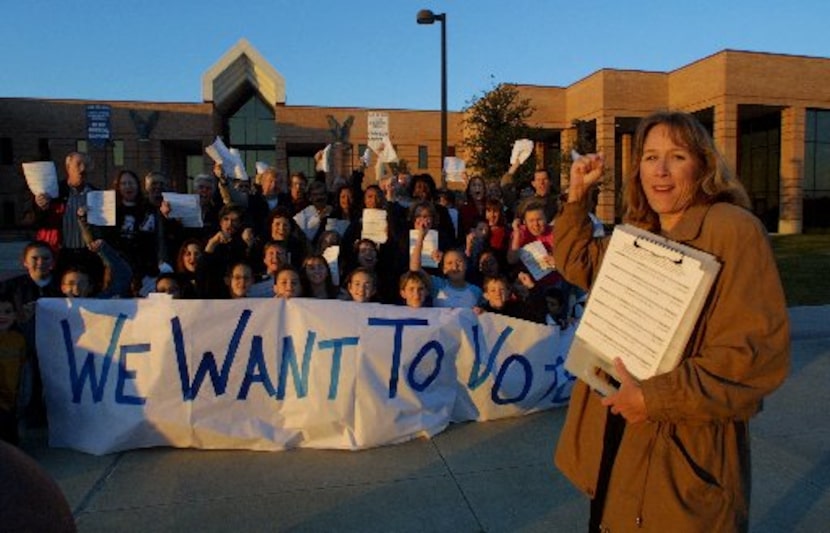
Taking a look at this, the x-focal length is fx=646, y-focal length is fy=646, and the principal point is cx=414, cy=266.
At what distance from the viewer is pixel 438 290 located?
582 centimetres

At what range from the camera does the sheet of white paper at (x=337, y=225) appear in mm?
6843

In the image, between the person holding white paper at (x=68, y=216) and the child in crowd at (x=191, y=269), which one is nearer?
the child in crowd at (x=191, y=269)

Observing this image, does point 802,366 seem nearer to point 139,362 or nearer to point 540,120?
point 139,362

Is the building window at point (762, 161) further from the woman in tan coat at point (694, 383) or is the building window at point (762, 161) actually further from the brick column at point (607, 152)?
the woman in tan coat at point (694, 383)

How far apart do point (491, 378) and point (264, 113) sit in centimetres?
3652

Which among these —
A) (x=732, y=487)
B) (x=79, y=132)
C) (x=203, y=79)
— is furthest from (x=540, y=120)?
(x=732, y=487)

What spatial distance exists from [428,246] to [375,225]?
2.06 ft

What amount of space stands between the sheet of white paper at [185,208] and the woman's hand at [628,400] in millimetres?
5115

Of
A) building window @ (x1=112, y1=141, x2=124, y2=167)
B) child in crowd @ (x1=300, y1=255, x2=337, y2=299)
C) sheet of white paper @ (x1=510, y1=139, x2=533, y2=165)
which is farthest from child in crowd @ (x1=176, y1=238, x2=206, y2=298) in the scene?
building window @ (x1=112, y1=141, x2=124, y2=167)

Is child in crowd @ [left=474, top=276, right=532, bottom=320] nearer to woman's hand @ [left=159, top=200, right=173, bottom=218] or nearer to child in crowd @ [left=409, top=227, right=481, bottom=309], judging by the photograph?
child in crowd @ [left=409, top=227, right=481, bottom=309]

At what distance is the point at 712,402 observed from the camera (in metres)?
1.61

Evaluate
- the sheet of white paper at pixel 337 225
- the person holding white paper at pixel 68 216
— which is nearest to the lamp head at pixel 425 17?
the sheet of white paper at pixel 337 225

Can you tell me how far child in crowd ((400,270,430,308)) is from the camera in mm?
5281

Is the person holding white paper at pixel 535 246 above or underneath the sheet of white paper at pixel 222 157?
underneath
